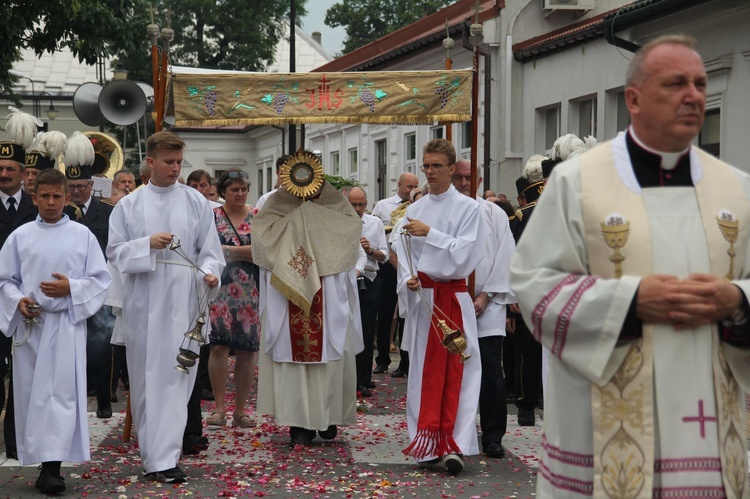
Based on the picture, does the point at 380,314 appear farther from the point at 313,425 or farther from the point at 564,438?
the point at 564,438

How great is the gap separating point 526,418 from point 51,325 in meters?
4.29

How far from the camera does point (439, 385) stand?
864 centimetres

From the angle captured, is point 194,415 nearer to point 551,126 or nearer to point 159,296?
point 159,296

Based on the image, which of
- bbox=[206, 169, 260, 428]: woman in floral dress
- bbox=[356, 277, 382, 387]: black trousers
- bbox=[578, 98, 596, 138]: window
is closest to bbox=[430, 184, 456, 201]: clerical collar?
bbox=[206, 169, 260, 428]: woman in floral dress

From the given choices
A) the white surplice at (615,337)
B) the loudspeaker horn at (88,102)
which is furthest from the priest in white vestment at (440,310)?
the loudspeaker horn at (88,102)

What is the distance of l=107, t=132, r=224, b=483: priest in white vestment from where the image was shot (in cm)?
816

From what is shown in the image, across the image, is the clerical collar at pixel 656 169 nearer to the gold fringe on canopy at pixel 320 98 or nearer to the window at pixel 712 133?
the gold fringe on canopy at pixel 320 98

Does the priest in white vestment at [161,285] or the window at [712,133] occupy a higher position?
the window at [712,133]

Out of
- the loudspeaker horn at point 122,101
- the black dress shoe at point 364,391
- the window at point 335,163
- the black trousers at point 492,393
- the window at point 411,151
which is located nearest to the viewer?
the black trousers at point 492,393

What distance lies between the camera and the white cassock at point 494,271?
9.14m

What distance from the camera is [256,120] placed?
31.4 ft

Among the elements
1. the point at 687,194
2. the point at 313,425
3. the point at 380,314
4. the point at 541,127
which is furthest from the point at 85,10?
the point at 687,194

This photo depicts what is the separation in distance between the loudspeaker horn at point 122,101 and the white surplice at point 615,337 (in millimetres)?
16079

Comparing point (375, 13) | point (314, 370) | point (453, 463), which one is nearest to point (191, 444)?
point (314, 370)
